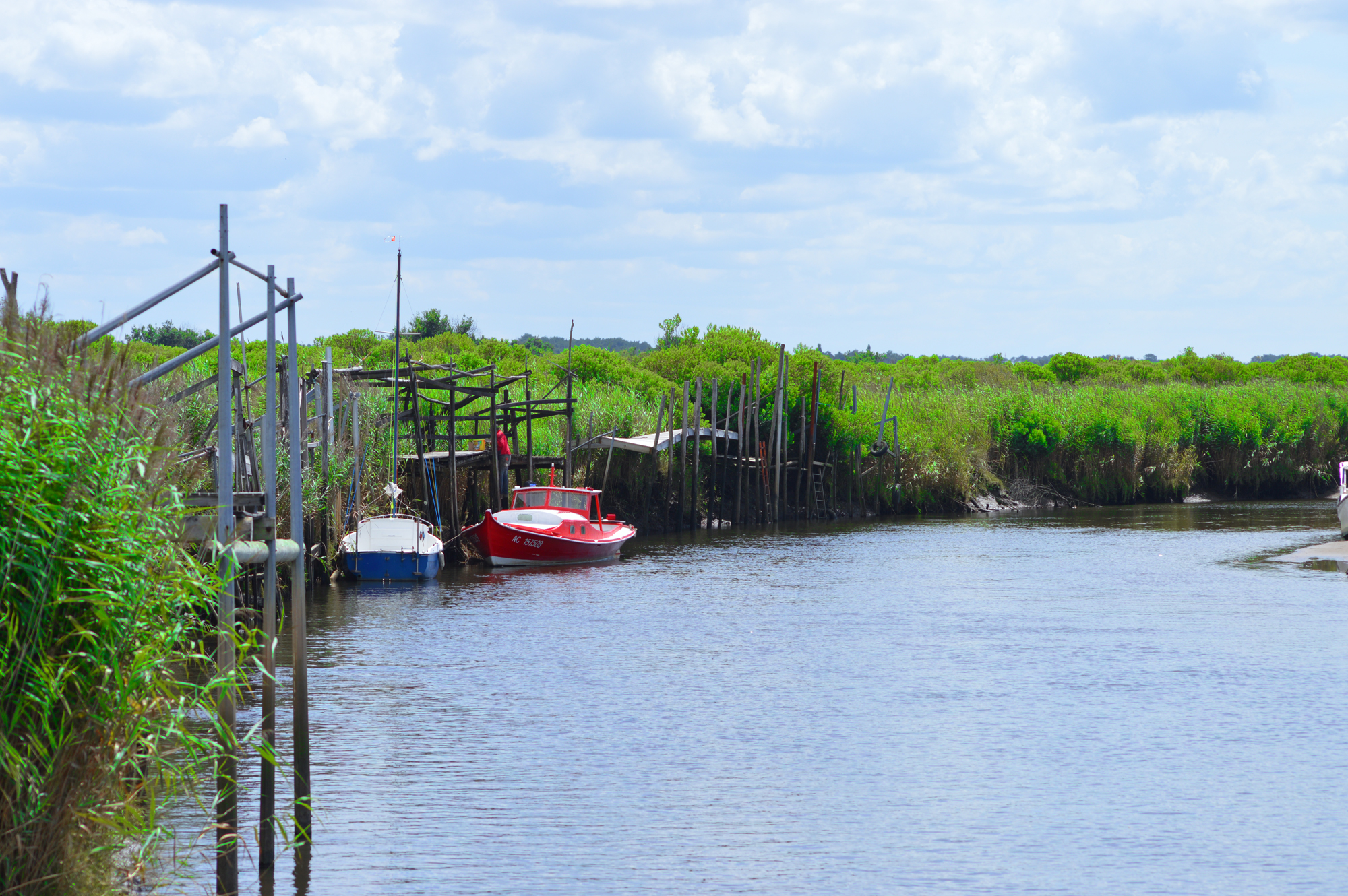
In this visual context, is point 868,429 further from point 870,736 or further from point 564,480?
point 870,736

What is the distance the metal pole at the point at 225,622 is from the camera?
8.47 metres

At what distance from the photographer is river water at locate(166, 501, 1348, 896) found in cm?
1166

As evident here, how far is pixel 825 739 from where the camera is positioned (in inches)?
646

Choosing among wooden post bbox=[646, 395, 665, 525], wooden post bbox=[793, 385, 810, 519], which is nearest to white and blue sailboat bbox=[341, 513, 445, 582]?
wooden post bbox=[646, 395, 665, 525]

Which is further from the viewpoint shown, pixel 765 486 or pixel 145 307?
pixel 765 486

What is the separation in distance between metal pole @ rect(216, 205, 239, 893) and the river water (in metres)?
0.92

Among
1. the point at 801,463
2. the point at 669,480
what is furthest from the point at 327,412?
the point at 801,463

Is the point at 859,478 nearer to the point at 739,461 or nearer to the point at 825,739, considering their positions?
the point at 739,461

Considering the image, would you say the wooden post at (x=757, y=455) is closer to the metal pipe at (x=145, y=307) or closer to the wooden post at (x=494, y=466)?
the wooden post at (x=494, y=466)

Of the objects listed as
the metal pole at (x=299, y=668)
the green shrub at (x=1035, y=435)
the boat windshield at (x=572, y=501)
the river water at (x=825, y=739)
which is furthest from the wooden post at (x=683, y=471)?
the metal pole at (x=299, y=668)

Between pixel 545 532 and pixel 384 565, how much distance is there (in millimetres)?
5191

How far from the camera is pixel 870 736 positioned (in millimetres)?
16578

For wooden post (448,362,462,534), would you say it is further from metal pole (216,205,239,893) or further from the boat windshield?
metal pole (216,205,239,893)

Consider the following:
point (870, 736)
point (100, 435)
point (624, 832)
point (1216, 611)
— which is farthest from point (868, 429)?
point (100, 435)
